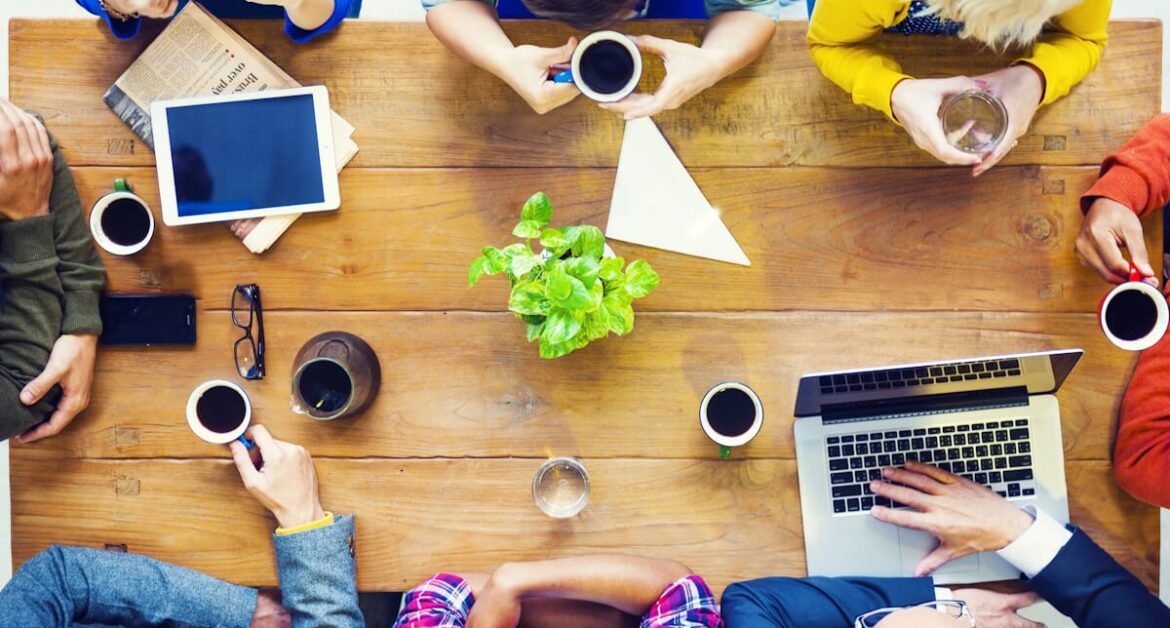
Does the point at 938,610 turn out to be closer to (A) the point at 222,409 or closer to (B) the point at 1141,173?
(B) the point at 1141,173

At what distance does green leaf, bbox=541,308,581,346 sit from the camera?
3.95ft

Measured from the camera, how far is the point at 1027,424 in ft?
4.70

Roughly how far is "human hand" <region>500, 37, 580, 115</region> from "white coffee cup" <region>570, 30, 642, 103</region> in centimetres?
5

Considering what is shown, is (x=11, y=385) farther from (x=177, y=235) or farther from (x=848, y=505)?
(x=848, y=505)

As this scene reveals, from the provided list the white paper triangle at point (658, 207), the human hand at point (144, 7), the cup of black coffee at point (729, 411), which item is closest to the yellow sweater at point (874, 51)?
the white paper triangle at point (658, 207)

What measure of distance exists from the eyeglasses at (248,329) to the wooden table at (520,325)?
2cm

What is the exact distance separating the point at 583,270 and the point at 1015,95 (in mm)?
753

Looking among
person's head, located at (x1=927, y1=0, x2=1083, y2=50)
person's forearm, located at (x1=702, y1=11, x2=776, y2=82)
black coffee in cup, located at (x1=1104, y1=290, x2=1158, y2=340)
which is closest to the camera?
person's head, located at (x1=927, y1=0, x2=1083, y2=50)

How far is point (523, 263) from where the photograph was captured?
1208 mm

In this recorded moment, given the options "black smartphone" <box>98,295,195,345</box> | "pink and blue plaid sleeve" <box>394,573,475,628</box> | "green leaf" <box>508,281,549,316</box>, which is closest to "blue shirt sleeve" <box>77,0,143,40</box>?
"black smartphone" <box>98,295,195,345</box>

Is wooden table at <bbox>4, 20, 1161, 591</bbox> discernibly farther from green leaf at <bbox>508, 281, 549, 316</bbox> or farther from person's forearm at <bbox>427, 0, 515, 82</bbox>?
green leaf at <bbox>508, 281, 549, 316</bbox>

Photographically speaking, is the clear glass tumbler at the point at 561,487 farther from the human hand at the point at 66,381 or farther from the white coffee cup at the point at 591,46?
the human hand at the point at 66,381

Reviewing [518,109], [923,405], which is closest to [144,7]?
[518,109]

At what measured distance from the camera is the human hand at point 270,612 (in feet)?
4.87
